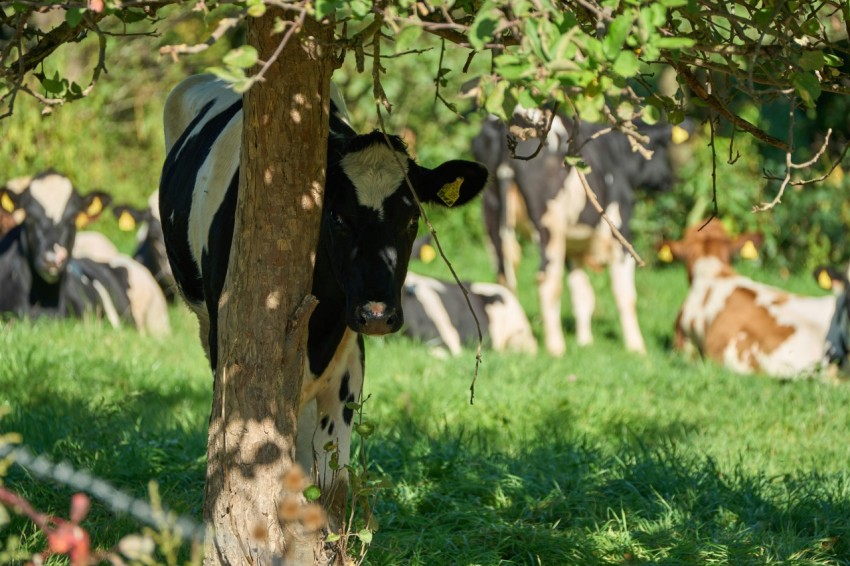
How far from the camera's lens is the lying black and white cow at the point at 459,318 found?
1032 cm

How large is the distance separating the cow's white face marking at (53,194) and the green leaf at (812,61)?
768 centimetres

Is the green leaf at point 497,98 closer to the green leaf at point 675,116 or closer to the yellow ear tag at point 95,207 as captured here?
the green leaf at point 675,116

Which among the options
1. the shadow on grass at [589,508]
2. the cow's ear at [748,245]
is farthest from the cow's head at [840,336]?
the shadow on grass at [589,508]

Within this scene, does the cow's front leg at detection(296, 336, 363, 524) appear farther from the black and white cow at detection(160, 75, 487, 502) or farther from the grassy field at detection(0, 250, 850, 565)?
the grassy field at detection(0, 250, 850, 565)

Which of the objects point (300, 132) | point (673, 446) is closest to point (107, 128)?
point (673, 446)

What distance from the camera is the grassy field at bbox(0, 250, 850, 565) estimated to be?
4.27 metres

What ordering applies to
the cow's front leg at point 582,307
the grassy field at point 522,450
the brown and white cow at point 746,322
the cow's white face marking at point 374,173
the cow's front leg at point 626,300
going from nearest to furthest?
the cow's white face marking at point 374,173 < the grassy field at point 522,450 < the brown and white cow at point 746,322 < the cow's front leg at point 626,300 < the cow's front leg at point 582,307

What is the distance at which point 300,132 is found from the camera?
3.33 meters

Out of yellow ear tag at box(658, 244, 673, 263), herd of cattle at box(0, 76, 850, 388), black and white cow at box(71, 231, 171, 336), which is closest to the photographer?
herd of cattle at box(0, 76, 850, 388)

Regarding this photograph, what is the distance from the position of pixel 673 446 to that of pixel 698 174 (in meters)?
10.2

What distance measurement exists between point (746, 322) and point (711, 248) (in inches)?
56.3

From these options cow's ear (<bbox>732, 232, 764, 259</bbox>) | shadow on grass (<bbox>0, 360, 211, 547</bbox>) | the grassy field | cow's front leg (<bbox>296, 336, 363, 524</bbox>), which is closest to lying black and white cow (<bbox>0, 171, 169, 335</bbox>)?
the grassy field

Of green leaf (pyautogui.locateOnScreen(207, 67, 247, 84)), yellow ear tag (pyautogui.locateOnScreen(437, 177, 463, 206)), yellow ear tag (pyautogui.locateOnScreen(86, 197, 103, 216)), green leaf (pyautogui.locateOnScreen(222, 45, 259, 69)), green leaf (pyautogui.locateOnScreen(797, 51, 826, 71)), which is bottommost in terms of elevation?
yellow ear tag (pyautogui.locateOnScreen(86, 197, 103, 216))

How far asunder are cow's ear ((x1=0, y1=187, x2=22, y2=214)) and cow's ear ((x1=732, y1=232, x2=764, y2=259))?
21.0 feet
